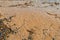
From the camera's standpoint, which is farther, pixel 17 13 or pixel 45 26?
pixel 17 13

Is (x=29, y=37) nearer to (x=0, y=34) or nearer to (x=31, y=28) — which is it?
(x=31, y=28)

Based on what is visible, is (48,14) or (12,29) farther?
(48,14)

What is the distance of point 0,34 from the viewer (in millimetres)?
1602

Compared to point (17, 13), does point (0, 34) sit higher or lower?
lower

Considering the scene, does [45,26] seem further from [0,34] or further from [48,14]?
[0,34]

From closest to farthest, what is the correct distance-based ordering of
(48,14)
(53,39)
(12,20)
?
(53,39)
(12,20)
(48,14)

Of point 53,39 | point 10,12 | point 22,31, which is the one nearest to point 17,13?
point 10,12

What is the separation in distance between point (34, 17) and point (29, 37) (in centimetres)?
19

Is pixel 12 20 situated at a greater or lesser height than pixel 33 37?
greater

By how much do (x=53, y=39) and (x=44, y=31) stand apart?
100mm

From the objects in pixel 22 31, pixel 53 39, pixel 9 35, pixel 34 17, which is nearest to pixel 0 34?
pixel 9 35

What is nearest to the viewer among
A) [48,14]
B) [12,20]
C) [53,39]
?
[53,39]

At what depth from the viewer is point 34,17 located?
1626mm

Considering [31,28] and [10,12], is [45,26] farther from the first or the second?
[10,12]
